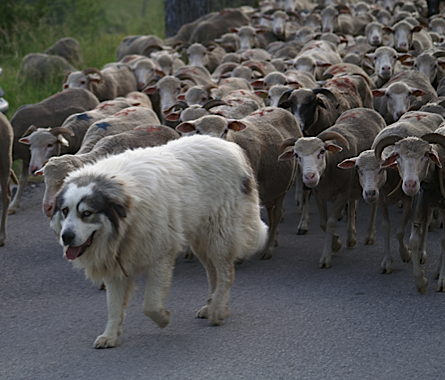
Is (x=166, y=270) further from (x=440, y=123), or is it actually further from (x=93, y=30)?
(x=93, y=30)

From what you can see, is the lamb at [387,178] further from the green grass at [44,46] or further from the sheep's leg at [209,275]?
the green grass at [44,46]

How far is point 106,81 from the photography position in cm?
1172

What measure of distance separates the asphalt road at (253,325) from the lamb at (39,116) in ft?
6.35

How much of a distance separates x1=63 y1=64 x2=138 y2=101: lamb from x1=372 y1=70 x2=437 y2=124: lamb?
471 centimetres

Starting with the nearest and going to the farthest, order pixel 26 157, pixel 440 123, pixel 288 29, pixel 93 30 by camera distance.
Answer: pixel 440 123 → pixel 26 157 → pixel 288 29 → pixel 93 30

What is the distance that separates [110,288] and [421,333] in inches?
87.7

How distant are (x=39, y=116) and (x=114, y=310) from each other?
4.97 metres

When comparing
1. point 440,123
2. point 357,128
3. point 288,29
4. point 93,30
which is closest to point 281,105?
point 357,128

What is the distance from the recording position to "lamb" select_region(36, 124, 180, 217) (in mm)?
6320

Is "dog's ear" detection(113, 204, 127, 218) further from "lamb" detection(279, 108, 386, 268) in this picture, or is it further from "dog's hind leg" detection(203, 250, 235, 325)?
"lamb" detection(279, 108, 386, 268)

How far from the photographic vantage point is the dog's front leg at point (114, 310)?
15.8 feet

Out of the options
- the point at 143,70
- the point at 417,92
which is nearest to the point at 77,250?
the point at 417,92

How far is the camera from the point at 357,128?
293 inches

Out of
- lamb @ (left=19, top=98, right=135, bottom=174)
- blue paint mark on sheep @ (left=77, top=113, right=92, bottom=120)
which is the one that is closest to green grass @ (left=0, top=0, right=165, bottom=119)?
lamb @ (left=19, top=98, right=135, bottom=174)
